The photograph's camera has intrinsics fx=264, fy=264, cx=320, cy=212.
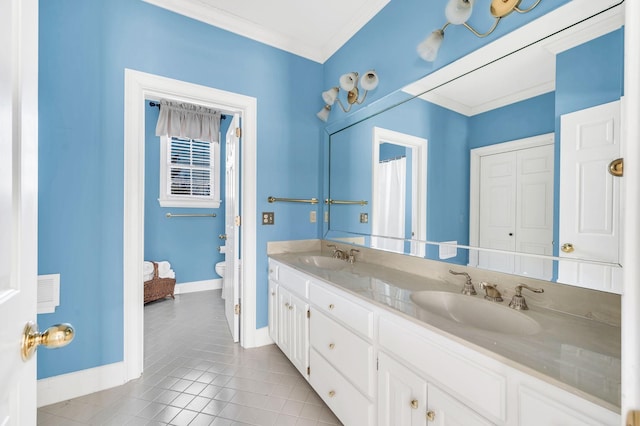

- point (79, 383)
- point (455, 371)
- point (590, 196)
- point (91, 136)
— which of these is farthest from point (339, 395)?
point (91, 136)

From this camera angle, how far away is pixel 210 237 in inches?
154

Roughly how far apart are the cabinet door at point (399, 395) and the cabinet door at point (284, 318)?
2.93 ft

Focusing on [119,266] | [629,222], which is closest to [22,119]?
[629,222]

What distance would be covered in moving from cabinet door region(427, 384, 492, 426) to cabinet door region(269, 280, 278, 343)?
1.40m

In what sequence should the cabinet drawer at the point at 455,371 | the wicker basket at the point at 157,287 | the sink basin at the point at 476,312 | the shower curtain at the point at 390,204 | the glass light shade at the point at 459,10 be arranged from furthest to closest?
Result: the wicker basket at the point at 157,287, the shower curtain at the point at 390,204, the glass light shade at the point at 459,10, the sink basin at the point at 476,312, the cabinet drawer at the point at 455,371

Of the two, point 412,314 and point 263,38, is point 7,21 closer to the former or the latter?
point 412,314

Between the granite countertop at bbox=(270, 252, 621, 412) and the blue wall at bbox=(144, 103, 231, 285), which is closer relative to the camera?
the granite countertop at bbox=(270, 252, 621, 412)

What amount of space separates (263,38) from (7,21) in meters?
2.11

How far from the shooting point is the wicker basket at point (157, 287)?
10.5 feet

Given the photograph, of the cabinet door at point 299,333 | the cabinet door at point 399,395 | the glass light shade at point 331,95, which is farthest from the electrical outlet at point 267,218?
the cabinet door at point 399,395

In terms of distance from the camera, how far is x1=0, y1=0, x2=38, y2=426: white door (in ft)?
1.51

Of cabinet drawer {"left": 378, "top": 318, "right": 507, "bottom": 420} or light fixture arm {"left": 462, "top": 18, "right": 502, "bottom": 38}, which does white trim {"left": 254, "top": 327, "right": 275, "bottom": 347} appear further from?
light fixture arm {"left": 462, "top": 18, "right": 502, "bottom": 38}

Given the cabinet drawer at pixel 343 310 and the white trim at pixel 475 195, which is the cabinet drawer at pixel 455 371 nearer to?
the cabinet drawer at pixel 343 310

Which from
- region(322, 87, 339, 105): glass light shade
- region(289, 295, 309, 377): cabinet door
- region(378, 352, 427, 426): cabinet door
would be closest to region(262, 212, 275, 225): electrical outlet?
region(289, 295, 309, 377): cabinet door
